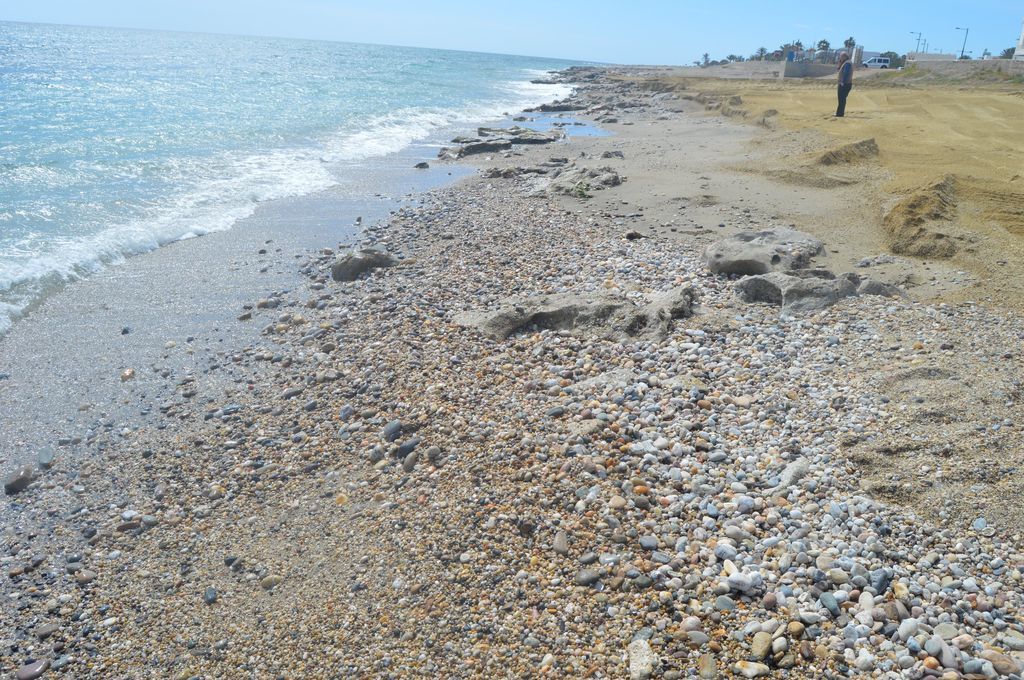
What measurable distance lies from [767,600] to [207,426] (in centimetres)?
519

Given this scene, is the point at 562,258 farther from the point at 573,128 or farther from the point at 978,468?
the point at 573,128

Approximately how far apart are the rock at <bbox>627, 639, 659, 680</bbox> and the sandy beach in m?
0.01

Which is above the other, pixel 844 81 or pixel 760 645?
pixel 844 81

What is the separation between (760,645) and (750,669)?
0.15m

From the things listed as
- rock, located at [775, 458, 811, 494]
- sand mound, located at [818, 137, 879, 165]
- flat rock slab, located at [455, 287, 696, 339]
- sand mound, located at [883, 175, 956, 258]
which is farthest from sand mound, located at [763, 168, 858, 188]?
rock, located at [775, 458, 811, 494]

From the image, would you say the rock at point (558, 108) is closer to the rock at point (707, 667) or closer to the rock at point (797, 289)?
the rock at point (797, 289)

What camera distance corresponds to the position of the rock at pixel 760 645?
3377mm

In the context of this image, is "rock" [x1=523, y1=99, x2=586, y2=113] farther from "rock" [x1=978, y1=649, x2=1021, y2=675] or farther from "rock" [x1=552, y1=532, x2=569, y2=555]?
"rock" [x1=978, y1=649, x2=1021, y2=675]

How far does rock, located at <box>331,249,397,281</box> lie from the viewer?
9.91m

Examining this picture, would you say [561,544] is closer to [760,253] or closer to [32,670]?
[32,670]

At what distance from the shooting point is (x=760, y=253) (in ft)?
27.7

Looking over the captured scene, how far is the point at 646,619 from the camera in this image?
3.68 meters

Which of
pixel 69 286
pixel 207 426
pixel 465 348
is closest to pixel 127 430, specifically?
pixel 207 426

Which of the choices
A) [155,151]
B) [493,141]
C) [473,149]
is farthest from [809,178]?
[155,151]
